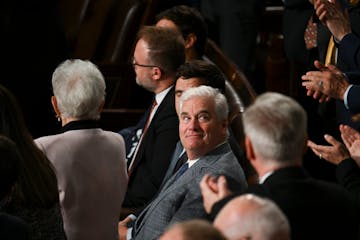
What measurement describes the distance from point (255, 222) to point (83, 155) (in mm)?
1557

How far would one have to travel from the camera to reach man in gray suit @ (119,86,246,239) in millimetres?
4305

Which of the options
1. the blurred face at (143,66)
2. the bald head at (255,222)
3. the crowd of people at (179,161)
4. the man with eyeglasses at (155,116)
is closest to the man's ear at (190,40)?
the crowd of people at (179,161)

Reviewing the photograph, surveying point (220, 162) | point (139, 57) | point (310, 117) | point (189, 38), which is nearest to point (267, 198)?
point (220, 162)

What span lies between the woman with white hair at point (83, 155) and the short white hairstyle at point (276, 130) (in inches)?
44.0

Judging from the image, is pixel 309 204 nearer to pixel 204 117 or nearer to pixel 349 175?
pixel 349 175

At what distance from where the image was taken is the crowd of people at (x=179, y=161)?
11.2 feet

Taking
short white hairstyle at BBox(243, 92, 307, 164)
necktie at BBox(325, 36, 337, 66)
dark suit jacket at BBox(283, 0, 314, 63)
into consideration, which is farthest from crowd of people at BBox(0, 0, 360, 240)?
dark suit jacket at BBox(283, 0, 314, 63)

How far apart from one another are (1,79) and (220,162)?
10.4 ft

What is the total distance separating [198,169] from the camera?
436 cm

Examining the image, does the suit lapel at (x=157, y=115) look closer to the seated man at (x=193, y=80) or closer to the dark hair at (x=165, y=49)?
the dark hair at (x=165, y=49)

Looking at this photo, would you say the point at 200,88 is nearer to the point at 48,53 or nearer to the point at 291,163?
the point at 291,163

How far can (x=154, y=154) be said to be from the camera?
523cm

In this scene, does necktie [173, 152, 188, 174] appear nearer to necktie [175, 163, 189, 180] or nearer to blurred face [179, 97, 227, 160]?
necktie [175, 163, 189, 180]

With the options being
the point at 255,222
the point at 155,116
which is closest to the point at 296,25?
the point at 155,116
